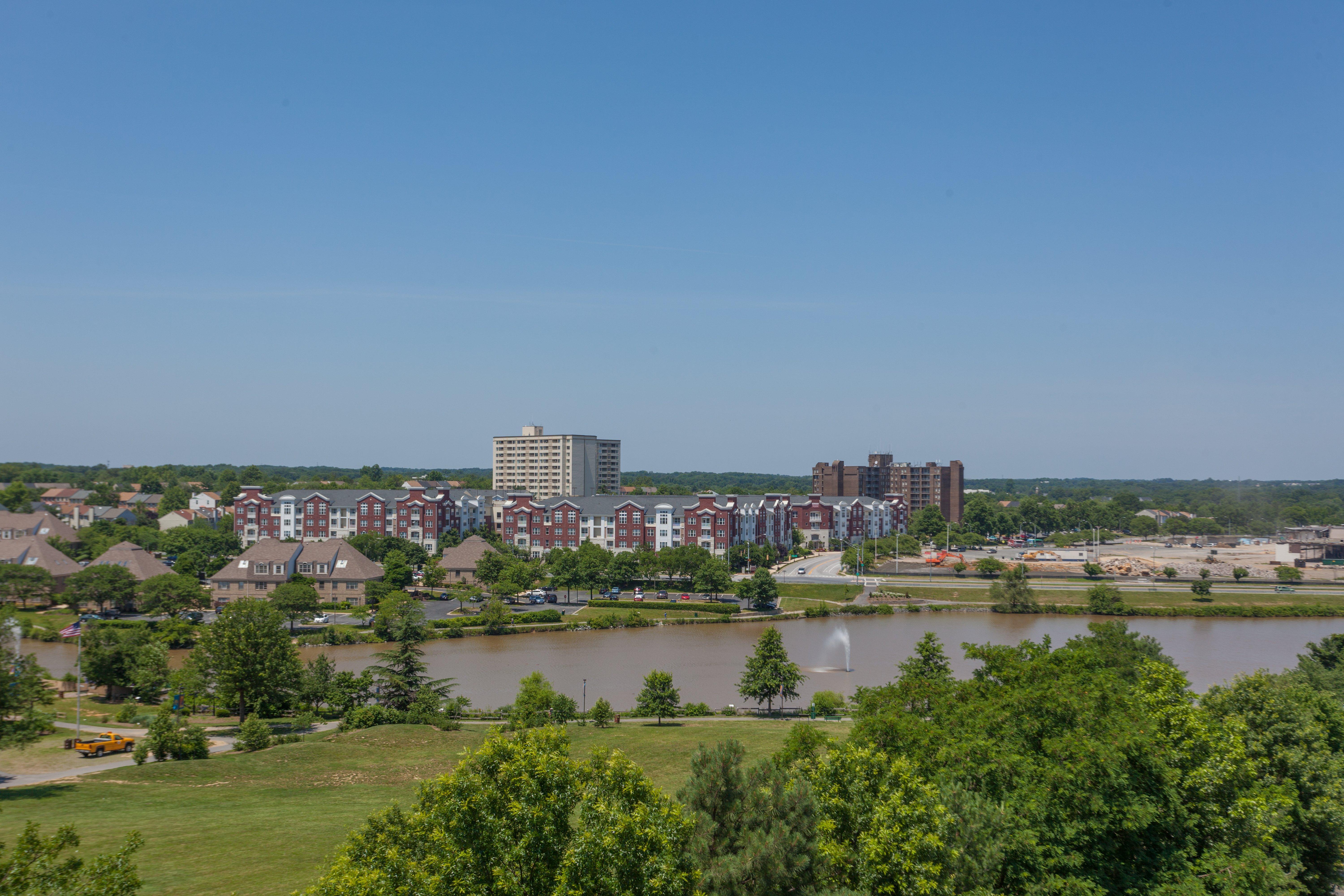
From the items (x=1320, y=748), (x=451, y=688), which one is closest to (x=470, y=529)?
(x=451, y=688)

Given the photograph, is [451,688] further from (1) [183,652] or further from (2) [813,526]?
(2) [813,526]

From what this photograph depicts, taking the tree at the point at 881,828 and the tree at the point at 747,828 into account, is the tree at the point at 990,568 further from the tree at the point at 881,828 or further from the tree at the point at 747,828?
the tree at the point at 747,828

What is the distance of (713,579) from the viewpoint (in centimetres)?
4703

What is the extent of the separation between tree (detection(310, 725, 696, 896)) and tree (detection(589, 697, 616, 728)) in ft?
51.2

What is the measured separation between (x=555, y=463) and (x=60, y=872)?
317 ft

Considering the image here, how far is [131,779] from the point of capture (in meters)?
17.0

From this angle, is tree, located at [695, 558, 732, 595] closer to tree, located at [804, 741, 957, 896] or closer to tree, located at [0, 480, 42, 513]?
tree, located at [804, 741, 957, 896]

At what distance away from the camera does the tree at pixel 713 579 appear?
47.1 meters

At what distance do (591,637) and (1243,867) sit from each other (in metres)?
30.7

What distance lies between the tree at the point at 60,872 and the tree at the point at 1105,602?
48.4 metres

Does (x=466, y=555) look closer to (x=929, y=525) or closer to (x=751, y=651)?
(x=751, y=651)

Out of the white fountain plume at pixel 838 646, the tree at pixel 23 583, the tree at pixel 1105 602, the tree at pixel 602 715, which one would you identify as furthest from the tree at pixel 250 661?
the tree at pixel 1105 602

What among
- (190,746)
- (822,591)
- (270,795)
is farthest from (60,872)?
(822,591)

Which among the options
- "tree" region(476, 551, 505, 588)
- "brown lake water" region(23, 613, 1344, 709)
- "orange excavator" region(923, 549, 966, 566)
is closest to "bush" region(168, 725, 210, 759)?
"brown lake water" region(23, 613, 1344, 709)
